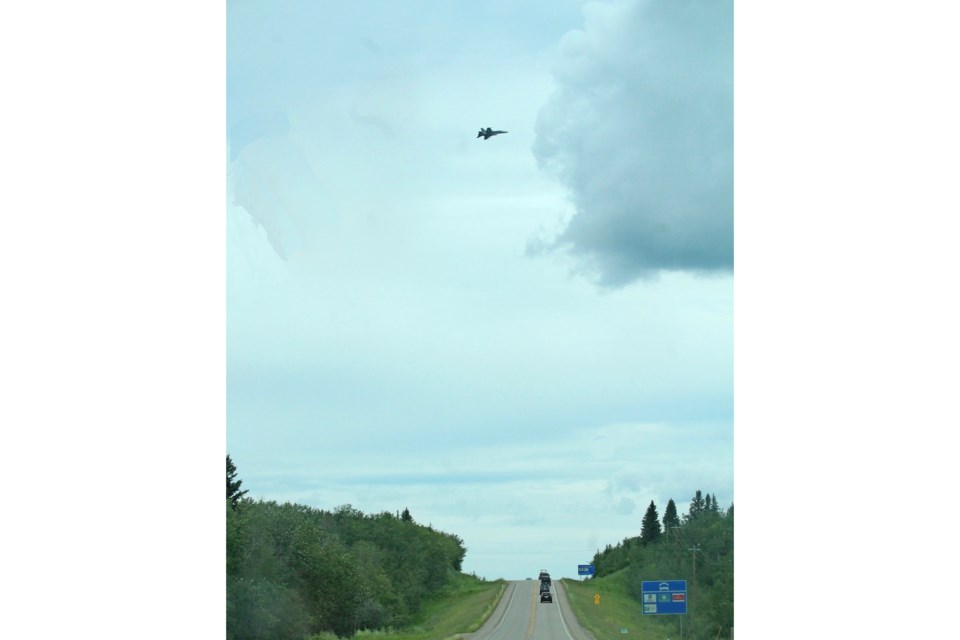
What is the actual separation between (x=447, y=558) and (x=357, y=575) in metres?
3.82

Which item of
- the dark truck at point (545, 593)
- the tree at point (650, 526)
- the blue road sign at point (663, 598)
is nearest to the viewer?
the blue road sign at point (663, 598)

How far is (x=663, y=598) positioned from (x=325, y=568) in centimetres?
1378

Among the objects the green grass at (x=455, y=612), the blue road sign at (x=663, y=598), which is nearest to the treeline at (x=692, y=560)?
the blue road sign at (x=663, y=598)

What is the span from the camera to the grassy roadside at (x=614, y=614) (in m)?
36.0

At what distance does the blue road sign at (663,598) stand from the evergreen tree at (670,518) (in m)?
4.11

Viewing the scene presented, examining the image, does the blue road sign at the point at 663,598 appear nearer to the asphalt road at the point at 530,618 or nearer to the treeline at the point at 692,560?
the treeline at the point at 692,560

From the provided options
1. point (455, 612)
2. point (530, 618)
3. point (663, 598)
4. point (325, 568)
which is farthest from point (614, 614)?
point (325, 568)

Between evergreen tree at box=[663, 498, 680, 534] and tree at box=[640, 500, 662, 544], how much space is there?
12.2 inches

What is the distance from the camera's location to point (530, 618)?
126 feet

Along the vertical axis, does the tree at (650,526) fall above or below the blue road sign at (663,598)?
above

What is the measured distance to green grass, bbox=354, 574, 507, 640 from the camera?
37.1 m

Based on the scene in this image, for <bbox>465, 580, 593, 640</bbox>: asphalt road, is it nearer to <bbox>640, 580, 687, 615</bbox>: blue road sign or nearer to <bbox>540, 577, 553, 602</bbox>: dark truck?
<bbox>540, 577, 553, 602</bbox>: dark truck
